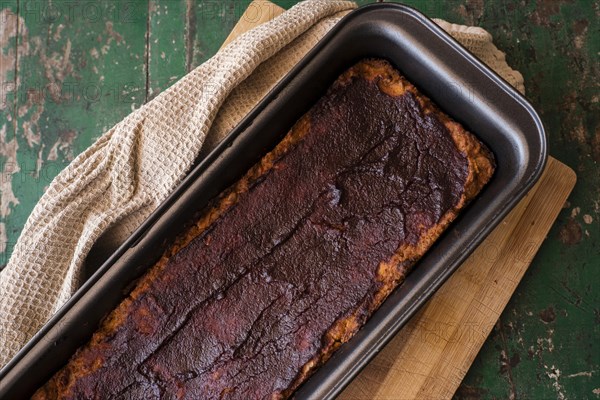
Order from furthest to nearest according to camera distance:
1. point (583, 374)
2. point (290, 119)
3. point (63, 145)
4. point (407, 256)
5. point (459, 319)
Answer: point (63, 145), point (583, 374), point (459, 319), point (290, 119), point (407, 256)

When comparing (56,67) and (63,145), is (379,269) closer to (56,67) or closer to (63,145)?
(63,145)

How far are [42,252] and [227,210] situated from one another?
0.67 meters

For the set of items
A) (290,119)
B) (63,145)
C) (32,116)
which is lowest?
(290,119)

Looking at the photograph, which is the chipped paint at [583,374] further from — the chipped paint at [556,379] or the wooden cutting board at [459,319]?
the wooden cutting board at [459,319]

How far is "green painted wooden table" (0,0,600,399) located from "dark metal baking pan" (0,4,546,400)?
59 cm

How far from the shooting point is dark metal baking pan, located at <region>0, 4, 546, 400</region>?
1.78 m

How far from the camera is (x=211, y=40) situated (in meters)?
2.50

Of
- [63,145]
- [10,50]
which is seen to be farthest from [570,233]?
[10,50]

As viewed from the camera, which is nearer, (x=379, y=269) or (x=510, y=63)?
(x=379, y=269)

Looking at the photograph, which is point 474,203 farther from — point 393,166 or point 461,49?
point 461,49

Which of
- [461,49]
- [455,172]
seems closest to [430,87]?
[461,49]

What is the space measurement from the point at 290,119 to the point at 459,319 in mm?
955

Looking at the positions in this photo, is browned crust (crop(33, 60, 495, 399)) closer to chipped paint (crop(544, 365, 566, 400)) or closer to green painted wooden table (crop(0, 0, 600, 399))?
green painted wooden table (crop(0, 0, 600, 399))

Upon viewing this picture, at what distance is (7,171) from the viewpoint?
250 centimetres
